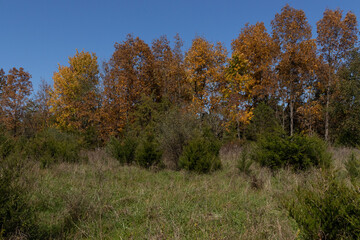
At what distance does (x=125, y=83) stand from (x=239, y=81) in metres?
8.79

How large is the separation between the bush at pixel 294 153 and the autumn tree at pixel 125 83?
10462mm

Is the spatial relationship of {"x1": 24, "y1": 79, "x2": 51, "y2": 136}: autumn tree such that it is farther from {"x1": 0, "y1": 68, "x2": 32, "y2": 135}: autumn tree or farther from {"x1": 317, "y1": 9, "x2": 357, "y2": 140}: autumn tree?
{"x1": 317, "y1": 9, "x2": 357, "y2": 140}: autumn tree

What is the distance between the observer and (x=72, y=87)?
23312 millimetres

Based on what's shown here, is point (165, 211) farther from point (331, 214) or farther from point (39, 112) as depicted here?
point (39, 112)

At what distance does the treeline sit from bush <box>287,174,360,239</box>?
12286 mm

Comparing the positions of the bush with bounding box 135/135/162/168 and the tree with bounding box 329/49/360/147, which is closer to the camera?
the bush with bounding box 135/135/162/168

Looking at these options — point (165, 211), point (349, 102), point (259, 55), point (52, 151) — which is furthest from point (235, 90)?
point (165, 211)

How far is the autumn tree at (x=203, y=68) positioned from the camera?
16.6 meters

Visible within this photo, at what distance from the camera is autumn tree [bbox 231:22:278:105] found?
62.5ft

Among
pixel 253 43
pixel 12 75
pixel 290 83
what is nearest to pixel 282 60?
pixel 290 83

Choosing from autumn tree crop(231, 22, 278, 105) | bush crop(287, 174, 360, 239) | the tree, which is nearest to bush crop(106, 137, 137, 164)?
bush crop(287, 174, 360, 239)

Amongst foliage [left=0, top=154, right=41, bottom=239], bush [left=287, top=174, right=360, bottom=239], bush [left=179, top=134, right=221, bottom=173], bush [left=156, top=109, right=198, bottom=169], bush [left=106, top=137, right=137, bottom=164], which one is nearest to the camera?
bush [left=287, top=174, right=360, bottom=239]

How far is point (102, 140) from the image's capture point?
61.1ft

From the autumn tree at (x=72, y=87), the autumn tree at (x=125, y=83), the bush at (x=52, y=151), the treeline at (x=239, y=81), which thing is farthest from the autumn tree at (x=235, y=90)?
the autumn tree at (x=72, y=87)
